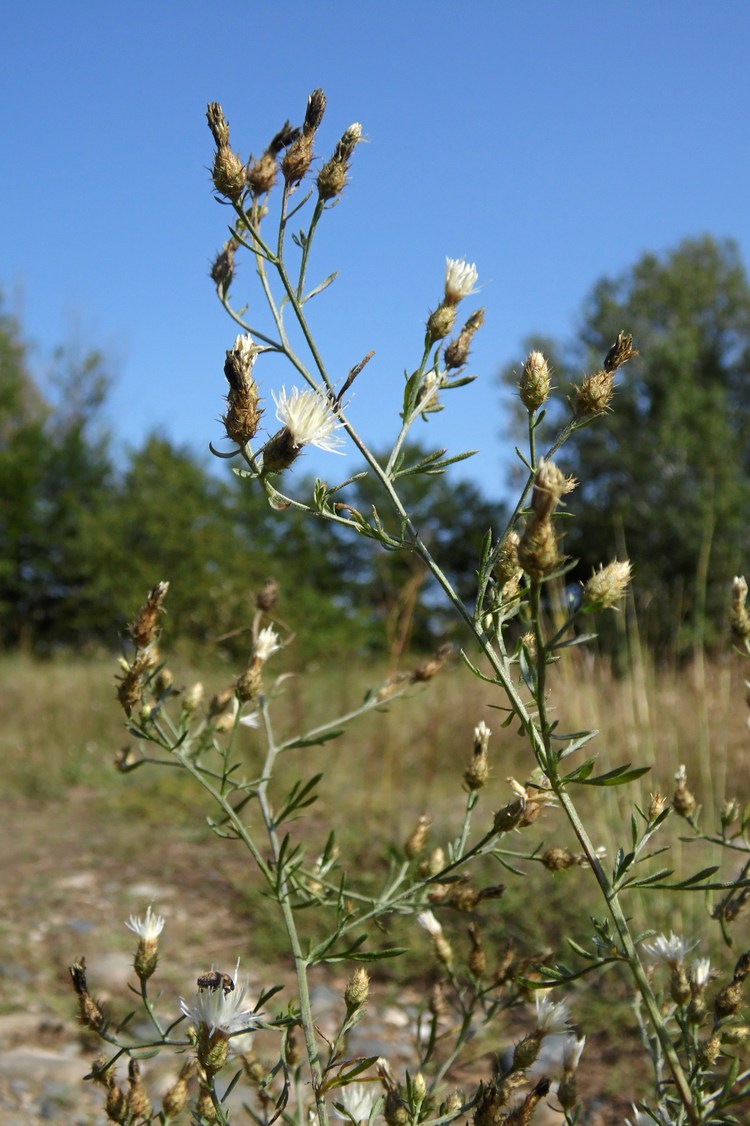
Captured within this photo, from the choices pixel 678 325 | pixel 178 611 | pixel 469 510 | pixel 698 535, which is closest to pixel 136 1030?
pixel 178 611

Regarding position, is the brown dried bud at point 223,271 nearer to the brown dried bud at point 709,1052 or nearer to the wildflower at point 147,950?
the wildflower at point 147,950

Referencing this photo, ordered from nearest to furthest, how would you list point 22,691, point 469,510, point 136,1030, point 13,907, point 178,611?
point 136,1030, point 13,907, point 22,691, point 178,611, point 469,510

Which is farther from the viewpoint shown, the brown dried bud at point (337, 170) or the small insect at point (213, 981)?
the brown dried bud at point (337, 170)

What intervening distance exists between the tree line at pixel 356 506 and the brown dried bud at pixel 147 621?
8049 mm

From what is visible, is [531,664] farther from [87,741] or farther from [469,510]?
[469,510]

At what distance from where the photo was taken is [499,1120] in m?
0.90

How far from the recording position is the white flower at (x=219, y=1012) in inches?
33.7

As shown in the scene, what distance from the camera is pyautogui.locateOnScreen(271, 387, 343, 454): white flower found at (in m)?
0.90

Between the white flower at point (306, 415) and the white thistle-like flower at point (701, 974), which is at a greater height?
the white flower at point (306, 415)

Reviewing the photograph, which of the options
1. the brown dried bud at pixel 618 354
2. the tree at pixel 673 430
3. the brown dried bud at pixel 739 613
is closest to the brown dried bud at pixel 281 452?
the brown dried bud at pixel 618 354

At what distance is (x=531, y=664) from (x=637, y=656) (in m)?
2.45

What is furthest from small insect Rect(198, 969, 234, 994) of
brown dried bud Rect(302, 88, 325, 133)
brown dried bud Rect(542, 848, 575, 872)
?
brown dried bud Rect(302, 88, 325, 133)

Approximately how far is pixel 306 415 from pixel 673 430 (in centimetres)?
1712

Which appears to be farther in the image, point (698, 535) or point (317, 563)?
point (698, 535)
